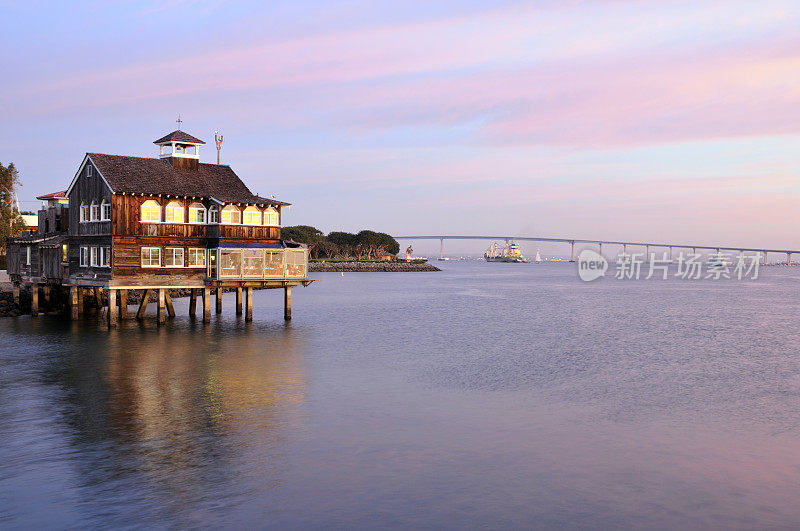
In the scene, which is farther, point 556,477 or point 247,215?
point 247,215

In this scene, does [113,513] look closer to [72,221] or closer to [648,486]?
[648,486]

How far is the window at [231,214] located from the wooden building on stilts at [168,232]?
7 centimetres

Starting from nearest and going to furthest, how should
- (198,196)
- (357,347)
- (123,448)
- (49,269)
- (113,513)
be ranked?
(113,513) → (123,448) → (357,347) → (198,196) → (49,269)

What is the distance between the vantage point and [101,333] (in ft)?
163

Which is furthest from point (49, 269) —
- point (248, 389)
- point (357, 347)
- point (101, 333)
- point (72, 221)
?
point (248, 389)

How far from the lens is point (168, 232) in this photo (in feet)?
167

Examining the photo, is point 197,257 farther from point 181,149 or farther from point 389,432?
point 389,432

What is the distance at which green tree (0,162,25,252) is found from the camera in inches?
3947

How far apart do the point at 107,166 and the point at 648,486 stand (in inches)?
1728

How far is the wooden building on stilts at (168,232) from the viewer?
163ft

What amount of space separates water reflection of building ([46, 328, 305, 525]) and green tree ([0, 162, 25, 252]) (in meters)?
65.9

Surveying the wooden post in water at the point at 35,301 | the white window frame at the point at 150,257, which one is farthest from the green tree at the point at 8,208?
the white window frame at the point at 150,257

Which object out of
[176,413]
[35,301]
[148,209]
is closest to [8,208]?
[35,301]

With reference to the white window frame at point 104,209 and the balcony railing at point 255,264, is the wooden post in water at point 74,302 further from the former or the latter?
the balcony railing at point 255,264
